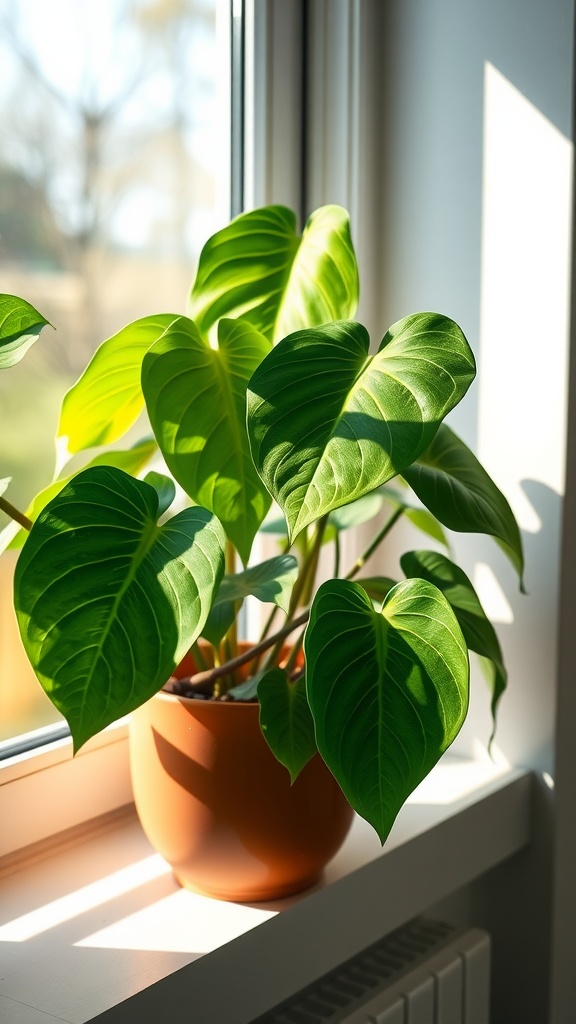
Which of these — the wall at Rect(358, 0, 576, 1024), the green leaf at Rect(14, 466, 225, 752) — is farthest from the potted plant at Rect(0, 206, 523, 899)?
the wall at Rect(358, 0, 576, 1024)

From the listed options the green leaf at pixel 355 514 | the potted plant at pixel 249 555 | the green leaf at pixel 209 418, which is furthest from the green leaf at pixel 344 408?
the green leaf at pixel 355 514

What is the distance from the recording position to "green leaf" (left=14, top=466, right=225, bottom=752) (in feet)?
2.05

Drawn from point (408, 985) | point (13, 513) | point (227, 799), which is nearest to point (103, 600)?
point (13, 513)

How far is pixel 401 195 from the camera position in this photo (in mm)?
1252

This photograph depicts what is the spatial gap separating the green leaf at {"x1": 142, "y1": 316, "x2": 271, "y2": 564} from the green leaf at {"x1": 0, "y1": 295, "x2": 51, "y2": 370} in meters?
0.09

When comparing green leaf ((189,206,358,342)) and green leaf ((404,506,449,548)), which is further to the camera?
green leaf ((404,506,449,548))

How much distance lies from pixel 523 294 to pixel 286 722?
2.09ft

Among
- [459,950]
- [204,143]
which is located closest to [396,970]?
[459,950]

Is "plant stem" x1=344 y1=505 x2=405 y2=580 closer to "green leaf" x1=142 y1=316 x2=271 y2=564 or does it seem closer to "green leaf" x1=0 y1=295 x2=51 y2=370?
"green leaf" x1=142 y1=316 x2=271 y2=564

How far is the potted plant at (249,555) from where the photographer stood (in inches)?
24.7

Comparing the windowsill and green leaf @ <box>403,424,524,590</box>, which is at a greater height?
green leaf @ <box>403,424,524,590</box>

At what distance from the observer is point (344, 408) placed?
66 cm

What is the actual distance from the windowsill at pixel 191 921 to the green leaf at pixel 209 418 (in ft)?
1.06

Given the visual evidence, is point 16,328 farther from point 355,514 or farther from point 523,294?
point 523,294
